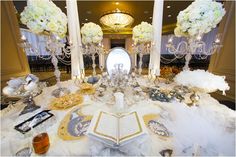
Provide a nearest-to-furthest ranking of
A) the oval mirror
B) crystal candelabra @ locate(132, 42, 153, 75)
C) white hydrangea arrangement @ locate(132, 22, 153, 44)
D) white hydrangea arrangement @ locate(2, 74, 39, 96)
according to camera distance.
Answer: white hydrangea arrangement @ locate(2, 74, 39, 96) < the oval mirror < white hydrangea arrangement @ locate(132, 22, 153, 44) < crystal candelabra @ locate(132, 42, 153, 75)

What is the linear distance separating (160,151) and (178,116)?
40 cm

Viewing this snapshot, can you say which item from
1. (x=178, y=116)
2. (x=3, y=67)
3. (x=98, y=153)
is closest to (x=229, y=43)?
(x=178, y=116)

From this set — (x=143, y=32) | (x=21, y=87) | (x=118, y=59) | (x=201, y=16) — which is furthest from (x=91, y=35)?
(x=201, y=16)

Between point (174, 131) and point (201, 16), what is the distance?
118 centimetres

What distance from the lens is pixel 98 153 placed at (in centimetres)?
61

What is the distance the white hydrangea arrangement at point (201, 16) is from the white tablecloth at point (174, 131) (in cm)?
80

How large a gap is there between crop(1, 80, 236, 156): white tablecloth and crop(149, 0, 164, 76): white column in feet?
3.43

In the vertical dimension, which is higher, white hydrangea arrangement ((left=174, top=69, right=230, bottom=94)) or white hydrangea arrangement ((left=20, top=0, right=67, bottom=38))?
white hydrangea arrangement ((left=20, top=0, right=67, bottom=38))

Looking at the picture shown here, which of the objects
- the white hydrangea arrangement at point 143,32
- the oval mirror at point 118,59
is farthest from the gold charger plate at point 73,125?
the white hydrangea arrangement at point 143,32

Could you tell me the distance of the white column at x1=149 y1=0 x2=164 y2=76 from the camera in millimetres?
1938

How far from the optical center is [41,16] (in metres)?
1.15

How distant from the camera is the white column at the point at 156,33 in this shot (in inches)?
76.3

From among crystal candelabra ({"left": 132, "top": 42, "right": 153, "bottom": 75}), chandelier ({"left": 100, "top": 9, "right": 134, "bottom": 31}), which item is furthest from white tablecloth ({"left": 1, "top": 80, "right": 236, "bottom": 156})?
chandelier ({"left": 100, "top": 9, "right": 134, "bottom": 31})

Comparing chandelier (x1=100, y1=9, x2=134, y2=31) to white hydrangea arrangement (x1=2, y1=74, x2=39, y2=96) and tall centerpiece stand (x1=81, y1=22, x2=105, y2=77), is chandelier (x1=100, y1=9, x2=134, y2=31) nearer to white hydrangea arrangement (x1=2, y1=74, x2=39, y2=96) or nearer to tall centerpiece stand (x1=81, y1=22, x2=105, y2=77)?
tall centerpiece stand (x1=81, y1=22, x2=105, y2=77)
